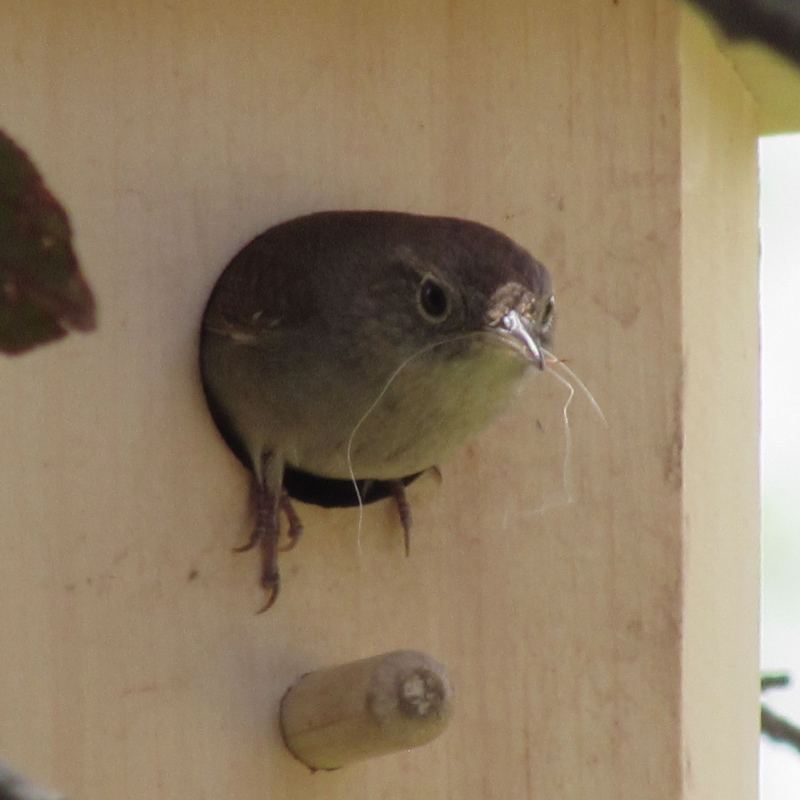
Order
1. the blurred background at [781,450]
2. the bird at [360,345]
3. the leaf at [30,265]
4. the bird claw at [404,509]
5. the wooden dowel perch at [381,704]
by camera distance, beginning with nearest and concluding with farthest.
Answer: the leaf at [30,265], the wooden dowel perch at [381,704], the bird at [360,345], the bird claw at [404,509], the blurred background at [781,450]

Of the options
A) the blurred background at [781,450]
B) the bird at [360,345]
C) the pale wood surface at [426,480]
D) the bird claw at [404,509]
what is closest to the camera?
the pale wood surface at [426,480]

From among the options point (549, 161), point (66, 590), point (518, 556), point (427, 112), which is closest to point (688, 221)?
point (549, 161)

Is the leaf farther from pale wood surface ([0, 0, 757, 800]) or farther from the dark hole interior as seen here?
the dark hole interior

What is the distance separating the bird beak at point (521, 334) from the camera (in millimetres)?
1761

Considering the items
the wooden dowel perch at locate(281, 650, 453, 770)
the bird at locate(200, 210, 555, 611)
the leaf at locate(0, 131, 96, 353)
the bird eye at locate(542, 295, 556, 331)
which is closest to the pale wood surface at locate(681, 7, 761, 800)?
the bird eye at locate(542, 295, 556, 331)

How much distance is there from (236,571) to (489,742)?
495 mm

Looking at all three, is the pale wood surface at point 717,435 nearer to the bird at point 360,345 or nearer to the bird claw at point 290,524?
the bird at point 360,345

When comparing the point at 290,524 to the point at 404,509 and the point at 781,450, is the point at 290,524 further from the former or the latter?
the point at 781,450

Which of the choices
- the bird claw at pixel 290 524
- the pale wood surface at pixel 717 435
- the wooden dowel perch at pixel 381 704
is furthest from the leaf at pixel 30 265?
the pale wood surface at pixel 717 435

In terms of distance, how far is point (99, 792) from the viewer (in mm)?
1650

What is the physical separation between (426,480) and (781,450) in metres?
2.78

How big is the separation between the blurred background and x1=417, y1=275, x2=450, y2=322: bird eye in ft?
8.48

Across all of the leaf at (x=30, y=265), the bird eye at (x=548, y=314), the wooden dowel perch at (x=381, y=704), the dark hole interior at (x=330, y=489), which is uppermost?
the bird eye at (x=548, y=314)

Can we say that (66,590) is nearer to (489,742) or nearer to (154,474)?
(154,474)
